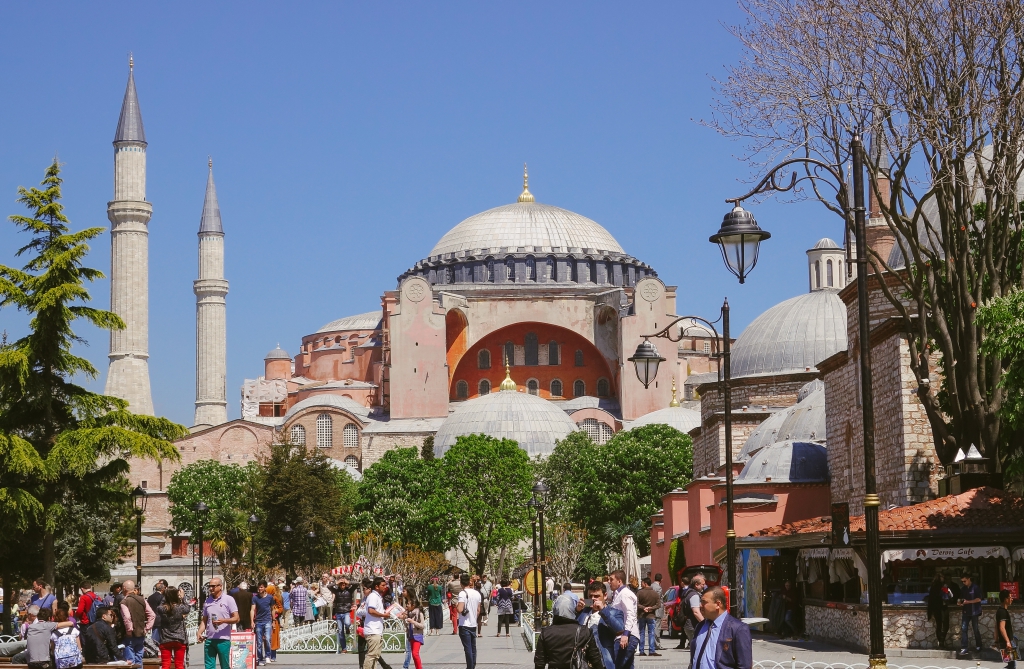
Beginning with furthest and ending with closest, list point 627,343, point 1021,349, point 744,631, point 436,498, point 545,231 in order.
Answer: point 545,231 → point 627,343 → point 436,498 → point 1021,349 → point 744,631

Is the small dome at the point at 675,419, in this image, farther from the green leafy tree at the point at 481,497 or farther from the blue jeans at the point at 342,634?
the blue jeans at the point at 342,634

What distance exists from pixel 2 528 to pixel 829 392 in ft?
42.9

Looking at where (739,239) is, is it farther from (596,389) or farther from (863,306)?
(596,389)

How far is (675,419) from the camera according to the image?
55.9 m

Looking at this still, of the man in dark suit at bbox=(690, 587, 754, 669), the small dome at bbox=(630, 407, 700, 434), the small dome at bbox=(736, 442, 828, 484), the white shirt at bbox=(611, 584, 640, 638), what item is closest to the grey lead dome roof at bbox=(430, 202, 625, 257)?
the small dome at bbox=(630, 407, 700, 434)

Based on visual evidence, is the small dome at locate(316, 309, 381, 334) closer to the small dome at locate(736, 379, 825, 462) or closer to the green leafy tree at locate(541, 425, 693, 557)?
the green leafy tree at locate(541, 425, 693, 557)

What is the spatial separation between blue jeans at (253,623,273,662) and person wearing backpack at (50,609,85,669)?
15.4 ft

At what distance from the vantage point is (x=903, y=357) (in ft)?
62.4

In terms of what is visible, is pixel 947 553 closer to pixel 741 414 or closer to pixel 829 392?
pixel 829 392

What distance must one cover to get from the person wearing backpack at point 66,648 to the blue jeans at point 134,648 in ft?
5.62

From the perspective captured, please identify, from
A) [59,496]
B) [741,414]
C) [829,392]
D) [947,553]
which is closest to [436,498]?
[741,414]

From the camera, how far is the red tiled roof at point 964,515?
51.1ft

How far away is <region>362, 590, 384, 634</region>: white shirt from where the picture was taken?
12531 mm

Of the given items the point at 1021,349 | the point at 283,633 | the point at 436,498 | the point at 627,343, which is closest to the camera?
the point at 1021,349
